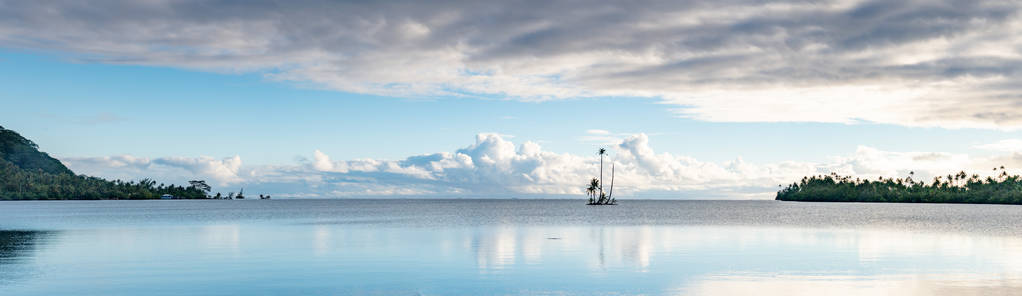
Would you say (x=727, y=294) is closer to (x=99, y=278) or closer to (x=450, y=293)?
(x=450, y=293)

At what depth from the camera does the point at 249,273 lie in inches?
1446

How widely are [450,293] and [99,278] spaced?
17994mm

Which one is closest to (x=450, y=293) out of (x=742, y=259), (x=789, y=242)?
(x=742, y=259)

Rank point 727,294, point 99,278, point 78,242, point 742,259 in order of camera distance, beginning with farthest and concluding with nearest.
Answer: point 78,242, point 742,259, point 99,278, point 727,294

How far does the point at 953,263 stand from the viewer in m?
41.9

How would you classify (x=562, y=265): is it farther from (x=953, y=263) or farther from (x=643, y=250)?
(x=953, y=263)

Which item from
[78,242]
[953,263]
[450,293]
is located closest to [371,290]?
[450,293]

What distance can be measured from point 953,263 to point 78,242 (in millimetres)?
63257

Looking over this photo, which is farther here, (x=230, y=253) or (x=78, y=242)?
(x=78, y=242)

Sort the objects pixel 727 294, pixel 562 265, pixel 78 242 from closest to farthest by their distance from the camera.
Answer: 1. pixel 727 294
2. pixel 562 265
3. pixel 78 242

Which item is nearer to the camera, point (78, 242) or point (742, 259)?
point (742, 259)

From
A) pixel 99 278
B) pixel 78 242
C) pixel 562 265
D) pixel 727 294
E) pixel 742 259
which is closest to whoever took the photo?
pixel 727 294

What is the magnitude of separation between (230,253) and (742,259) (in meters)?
33.3

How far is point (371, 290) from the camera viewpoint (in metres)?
30.5
